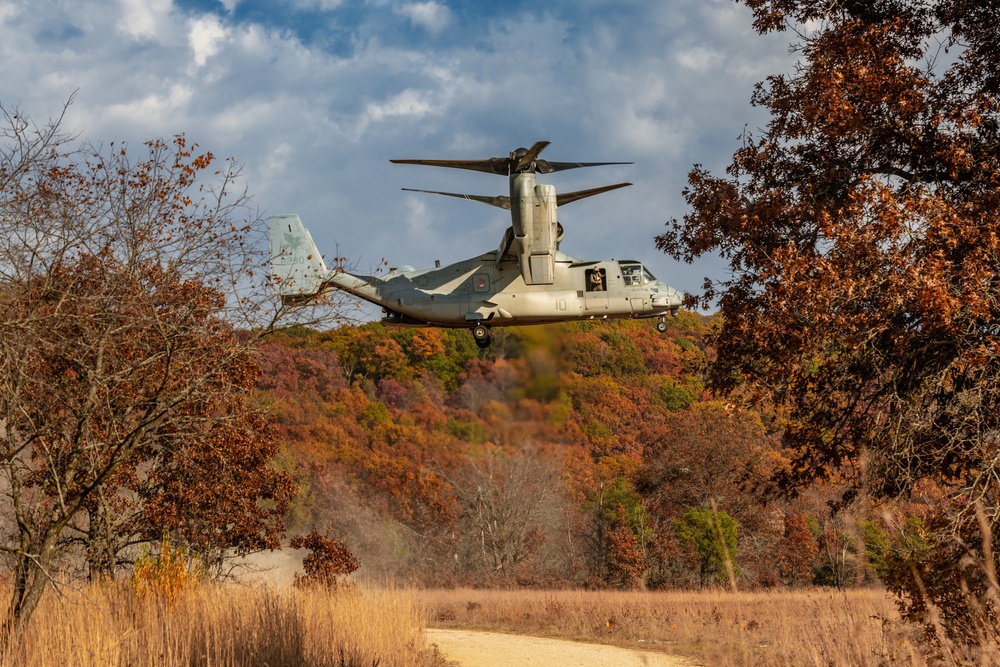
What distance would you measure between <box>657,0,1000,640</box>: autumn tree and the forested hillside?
12871 mm

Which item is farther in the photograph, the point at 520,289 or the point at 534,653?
the point at 520,289

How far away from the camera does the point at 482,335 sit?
26.6m

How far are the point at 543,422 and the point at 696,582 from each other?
36.5 ft

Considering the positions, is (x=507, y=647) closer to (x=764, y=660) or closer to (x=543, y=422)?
(x=764, y=660)

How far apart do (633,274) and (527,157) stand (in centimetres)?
616

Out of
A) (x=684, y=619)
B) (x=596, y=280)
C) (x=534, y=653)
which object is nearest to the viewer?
(x=534, y=653)

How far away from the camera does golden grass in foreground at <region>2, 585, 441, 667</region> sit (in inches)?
336

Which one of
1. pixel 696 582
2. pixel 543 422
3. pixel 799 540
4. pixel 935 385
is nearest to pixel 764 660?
pixel 935 385

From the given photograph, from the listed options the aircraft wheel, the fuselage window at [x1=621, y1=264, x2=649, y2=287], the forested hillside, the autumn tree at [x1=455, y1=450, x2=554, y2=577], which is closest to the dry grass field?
the forested hillside

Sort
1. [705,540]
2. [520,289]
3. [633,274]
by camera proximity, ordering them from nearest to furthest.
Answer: [520,289] < [633,274] < [705,540]

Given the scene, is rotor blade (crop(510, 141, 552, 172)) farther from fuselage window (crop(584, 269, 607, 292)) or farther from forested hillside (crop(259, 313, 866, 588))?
fuselage window (crop(584, 269, 607, 292))

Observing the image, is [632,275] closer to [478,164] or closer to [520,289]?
[520,289]

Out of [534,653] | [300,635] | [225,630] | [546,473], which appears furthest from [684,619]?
[546,473]

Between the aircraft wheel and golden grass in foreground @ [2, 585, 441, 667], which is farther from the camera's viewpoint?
the aircraft wheel
